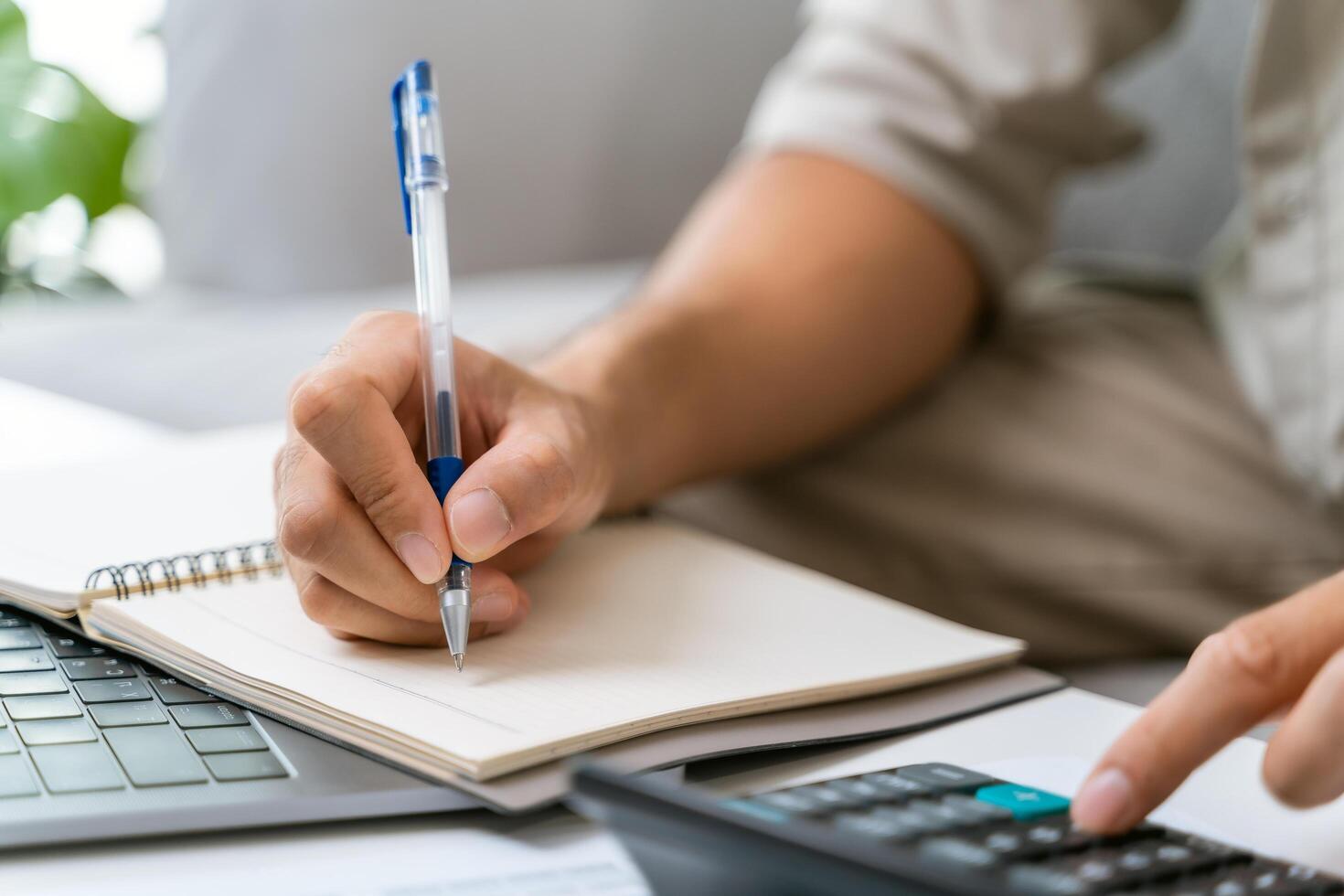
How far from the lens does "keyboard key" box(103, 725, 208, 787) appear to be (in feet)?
0.99

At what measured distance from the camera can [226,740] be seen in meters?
0.33

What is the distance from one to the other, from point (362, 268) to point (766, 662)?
795mm

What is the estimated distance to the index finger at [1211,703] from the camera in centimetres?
28

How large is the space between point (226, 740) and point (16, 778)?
0.05m

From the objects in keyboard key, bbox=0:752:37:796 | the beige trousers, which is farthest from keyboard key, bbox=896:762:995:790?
the beige trousers

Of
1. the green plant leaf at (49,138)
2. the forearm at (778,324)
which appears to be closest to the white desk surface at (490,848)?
the forearm at (778,324)

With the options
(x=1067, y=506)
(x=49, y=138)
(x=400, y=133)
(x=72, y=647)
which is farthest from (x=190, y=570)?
(x=49, y=138)

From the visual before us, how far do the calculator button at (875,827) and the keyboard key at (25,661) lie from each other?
25 centimetres

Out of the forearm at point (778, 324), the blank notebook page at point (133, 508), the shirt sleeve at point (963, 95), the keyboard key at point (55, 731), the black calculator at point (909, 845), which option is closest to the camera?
the black calculator at point (909, 845)

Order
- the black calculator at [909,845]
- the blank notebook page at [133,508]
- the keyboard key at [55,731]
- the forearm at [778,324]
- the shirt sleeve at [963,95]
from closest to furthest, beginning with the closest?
the black calculator at [909,845], the keyboard key at [55,731], the blank notebook page at [133,508], the forearm at [778,324], the shirt sleeve at [963,95]

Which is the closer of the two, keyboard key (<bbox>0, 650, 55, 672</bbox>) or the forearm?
keyboard key (<bbox>0, 650, 55, 672</bbox>)

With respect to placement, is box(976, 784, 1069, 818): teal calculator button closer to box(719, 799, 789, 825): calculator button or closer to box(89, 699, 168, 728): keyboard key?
box(719, 799, 789, 825): calculator button

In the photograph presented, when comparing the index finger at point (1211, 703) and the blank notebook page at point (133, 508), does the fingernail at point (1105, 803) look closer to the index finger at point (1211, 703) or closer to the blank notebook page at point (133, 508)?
the index finger at point (1211, 703)

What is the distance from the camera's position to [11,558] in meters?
0.42
